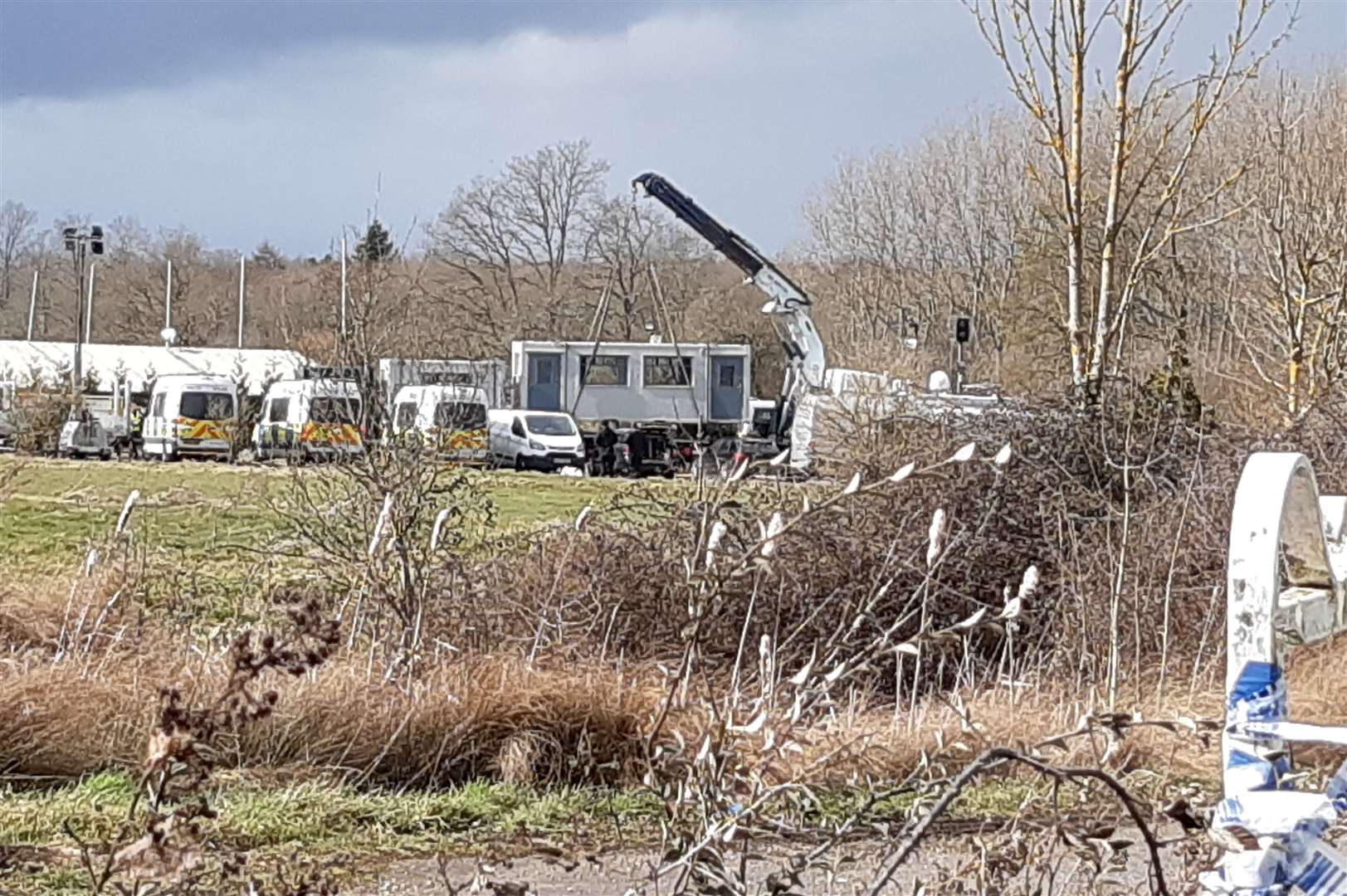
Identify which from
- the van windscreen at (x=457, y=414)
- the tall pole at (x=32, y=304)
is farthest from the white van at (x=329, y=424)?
the tall pole at (x=32, y=304)

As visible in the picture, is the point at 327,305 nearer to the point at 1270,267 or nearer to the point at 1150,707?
the point at 1150,707

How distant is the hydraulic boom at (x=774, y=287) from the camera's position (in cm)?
Answer: 3222

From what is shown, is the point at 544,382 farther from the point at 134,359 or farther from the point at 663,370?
the point at 134,359

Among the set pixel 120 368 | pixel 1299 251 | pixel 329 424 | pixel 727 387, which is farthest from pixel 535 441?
pixel 329 424

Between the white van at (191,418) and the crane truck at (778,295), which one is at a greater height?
the crane truck at (778,295)

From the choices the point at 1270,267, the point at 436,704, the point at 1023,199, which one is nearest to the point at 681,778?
the point at 436,704

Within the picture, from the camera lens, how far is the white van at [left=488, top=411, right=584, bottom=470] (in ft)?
124

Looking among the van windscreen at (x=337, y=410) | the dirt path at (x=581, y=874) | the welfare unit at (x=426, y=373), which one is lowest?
the dirt path at (x=581, y=874)

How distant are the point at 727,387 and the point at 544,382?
447 centimetres

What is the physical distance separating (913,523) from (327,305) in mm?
5626

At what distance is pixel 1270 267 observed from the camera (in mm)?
16562

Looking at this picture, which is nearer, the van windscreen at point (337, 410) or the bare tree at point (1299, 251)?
the van windscreen at point (337, 410)

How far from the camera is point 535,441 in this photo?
38000 mm

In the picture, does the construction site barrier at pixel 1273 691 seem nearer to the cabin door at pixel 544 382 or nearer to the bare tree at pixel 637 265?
the cabin door at pixel 544 382
